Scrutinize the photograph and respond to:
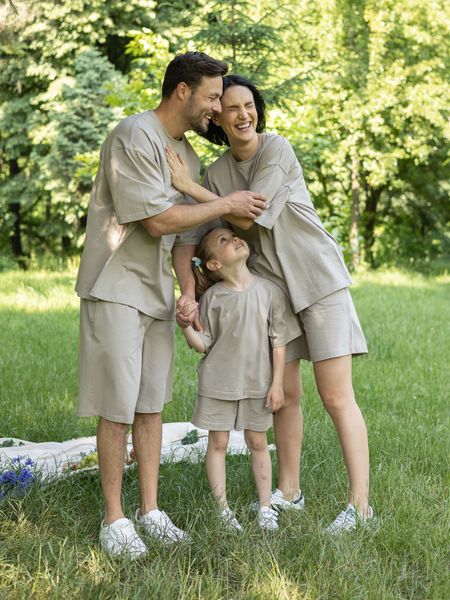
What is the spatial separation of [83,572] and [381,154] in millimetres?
16661

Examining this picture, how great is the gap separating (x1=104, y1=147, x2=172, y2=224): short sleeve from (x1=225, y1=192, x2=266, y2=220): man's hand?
0.29m

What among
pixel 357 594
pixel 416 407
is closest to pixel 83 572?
pixel 357 594

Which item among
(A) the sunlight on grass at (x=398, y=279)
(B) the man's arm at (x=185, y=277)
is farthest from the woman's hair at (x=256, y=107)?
(A) the sunlight on grass at (x=398, y=279)

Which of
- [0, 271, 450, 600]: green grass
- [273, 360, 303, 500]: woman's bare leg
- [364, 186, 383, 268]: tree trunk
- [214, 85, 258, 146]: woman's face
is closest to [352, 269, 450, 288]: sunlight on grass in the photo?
[364, 186, 383, 268]: tree trunk

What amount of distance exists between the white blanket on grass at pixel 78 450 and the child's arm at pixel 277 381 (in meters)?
1.12

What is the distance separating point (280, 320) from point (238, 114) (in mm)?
947

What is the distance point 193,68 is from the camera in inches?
150

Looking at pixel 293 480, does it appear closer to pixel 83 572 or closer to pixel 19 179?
pixel 83 572

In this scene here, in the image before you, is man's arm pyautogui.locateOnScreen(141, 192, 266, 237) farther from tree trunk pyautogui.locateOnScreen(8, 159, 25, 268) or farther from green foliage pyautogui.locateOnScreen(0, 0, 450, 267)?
tree trunk pyautogui.locateOnScreen(8, 159, 25, 268)

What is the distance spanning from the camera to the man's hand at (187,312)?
4.08 meters

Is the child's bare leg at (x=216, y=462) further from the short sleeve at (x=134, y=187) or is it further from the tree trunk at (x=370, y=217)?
the tree trunk at (x=370, y=217)

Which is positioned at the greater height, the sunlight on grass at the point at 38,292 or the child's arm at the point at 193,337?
the child's arm at the point at 193,337

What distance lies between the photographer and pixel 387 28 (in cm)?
1842

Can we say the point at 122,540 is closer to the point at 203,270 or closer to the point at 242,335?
the point at 242,335
